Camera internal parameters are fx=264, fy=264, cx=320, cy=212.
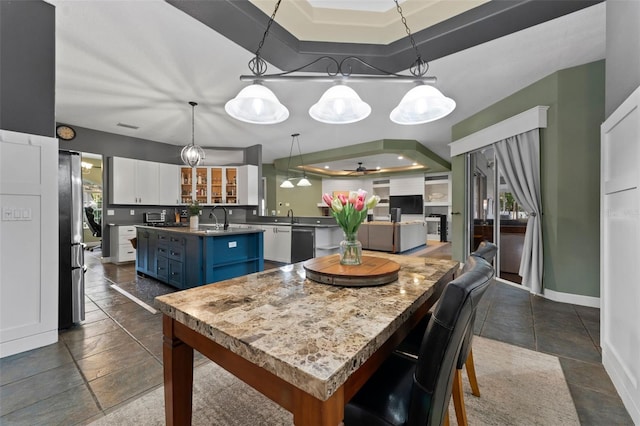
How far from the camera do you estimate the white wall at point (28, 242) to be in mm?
1902

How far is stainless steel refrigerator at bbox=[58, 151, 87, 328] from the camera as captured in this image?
2.33 meters

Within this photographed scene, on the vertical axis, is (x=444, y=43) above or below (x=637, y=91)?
above

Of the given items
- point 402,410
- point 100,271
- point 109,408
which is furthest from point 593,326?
point 100,271

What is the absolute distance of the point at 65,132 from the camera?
4.86 metres

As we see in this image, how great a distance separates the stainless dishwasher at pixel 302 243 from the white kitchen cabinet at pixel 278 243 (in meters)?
0.13

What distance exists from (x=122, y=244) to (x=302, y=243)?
3.53 meters

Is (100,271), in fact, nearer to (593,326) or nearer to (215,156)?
(215,156)

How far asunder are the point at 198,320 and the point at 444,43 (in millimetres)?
2892

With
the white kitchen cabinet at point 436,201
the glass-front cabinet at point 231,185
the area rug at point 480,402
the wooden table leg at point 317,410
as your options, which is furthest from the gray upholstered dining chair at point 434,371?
the white kitchen cabinet at point 436,201

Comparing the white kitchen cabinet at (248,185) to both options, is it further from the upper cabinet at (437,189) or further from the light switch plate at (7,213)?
the upper cabinet at (437,189)

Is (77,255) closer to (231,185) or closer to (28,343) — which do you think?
(28,343)

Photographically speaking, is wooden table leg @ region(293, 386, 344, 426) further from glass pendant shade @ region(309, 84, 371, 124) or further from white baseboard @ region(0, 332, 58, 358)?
white baseboard @ region(0, 332, 58, 358)

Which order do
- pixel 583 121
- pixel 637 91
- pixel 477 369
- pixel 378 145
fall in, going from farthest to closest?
pixel 378 145 < pixel 583 121 < pixel 477 369 < pixel 637 91

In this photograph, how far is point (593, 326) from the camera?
7.93 ft
